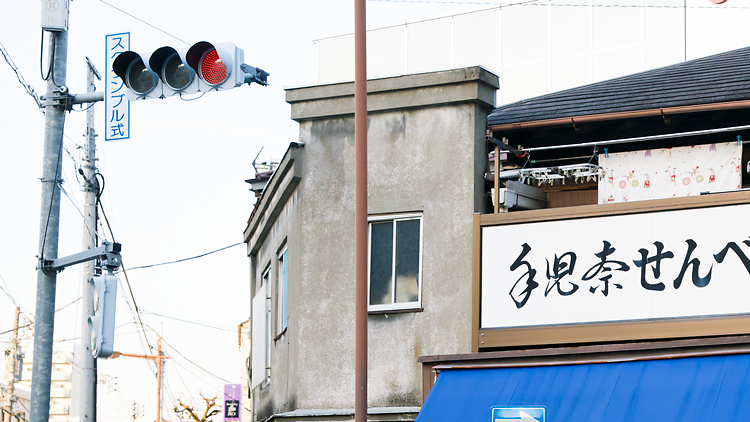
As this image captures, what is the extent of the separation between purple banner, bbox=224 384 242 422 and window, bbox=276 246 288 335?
1878 centimetres

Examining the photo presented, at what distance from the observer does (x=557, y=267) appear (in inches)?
505

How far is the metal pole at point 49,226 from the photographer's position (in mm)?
10953

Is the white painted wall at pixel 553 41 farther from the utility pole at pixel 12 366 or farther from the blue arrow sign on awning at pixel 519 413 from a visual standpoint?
the utility pole at pixel 12 366

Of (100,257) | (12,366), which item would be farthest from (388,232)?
(12,366)

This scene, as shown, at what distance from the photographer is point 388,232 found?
14.8 meters

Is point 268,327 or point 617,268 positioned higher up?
point 617,268

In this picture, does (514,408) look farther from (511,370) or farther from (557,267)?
(557,267)

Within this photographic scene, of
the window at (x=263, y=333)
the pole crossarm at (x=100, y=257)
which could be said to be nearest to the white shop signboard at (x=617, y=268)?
the pole crossarm at (x=100, y=257)

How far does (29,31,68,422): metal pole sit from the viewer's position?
35.9 ft

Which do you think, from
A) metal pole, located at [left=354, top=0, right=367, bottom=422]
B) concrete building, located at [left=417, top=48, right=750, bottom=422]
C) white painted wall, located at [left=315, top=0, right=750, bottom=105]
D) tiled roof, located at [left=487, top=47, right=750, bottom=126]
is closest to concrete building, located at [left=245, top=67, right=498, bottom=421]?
concrete building, located at [left=417, top=48, right=750, bottom=422]

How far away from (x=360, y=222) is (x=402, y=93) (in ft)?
13.3

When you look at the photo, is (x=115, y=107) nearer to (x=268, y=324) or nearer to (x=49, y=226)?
(x=49, y=226)

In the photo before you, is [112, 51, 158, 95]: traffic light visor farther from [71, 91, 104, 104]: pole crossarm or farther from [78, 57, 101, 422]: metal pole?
[78, 57, 101, 422]: metal pole

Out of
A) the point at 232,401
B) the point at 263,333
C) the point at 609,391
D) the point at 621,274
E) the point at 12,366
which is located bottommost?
the point at 12,366
